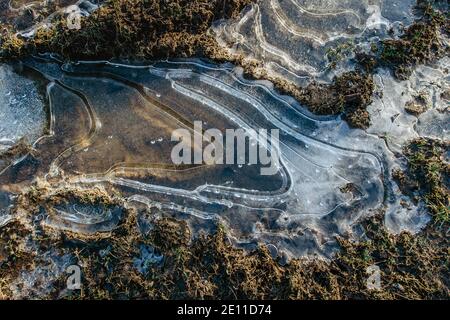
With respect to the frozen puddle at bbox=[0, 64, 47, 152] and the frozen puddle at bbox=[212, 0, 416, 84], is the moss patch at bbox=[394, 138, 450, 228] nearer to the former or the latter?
the frozen puddle at bbox=[212, 0, 416, 84]

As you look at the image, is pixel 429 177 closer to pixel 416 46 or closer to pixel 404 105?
pixel 404 105

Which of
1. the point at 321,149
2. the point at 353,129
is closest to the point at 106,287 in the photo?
the point at 321,149

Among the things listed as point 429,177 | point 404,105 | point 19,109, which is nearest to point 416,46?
point 404,105

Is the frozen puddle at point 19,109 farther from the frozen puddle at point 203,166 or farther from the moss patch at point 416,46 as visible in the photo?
the moss patch at point 416,46

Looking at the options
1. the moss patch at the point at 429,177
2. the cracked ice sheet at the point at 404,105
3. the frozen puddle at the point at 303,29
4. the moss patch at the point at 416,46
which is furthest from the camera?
the frozen puddle at the point at 303,29

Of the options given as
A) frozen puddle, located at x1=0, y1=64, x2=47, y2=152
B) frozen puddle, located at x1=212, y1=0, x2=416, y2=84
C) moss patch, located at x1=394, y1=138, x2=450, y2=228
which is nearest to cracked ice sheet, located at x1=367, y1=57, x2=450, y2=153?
moss patch, located at x1=394, y1=138, x2=450, y2=228

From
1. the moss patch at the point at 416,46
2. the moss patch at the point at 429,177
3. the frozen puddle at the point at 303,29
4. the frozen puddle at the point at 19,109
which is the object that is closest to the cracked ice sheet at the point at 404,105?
the moss patch at the point at 416,46

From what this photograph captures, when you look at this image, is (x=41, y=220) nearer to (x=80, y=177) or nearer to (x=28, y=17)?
(x=80, y=177)
